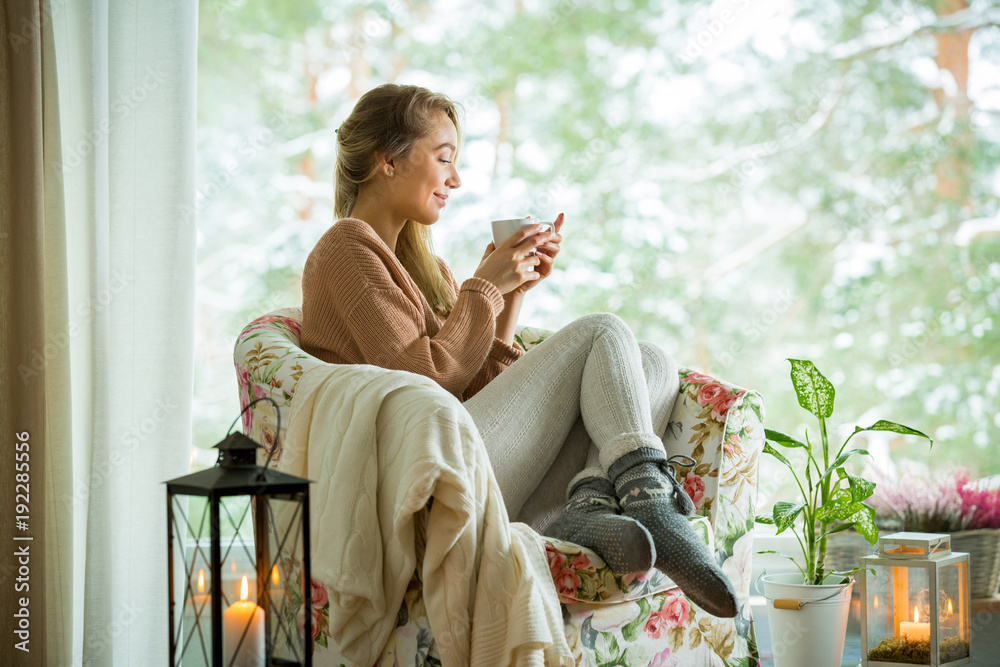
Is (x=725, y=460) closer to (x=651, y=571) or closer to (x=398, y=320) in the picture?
(x=651, y=571)

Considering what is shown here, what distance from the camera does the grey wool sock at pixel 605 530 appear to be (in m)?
1.17

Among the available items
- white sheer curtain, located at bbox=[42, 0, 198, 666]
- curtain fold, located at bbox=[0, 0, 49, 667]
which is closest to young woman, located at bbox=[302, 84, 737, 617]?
white sheer curtain, located at bbox=[42, 0, 198, 666]

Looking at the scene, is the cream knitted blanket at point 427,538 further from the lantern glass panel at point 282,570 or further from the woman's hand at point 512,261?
the woman's hand at point 512,261

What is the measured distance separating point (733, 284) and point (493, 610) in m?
2.35

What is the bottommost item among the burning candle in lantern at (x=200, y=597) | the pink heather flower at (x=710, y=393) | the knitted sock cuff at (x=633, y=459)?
the burning candle in lantern at (x=200, y=597)

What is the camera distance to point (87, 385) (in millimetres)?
1957

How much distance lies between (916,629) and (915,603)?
5cm

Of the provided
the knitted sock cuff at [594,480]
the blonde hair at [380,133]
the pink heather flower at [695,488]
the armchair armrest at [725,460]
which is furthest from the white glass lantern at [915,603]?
the blonde hair at [380,133]

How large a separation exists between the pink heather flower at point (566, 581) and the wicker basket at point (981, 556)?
123cm

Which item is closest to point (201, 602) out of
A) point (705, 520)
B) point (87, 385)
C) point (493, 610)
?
point (493, 610)

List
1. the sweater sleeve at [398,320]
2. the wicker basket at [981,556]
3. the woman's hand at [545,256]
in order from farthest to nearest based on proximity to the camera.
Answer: the wicker basket at [981,556] < the woman's hand at [545,256] < the sweater sleeve at [398,320]

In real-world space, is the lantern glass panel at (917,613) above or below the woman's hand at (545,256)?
below

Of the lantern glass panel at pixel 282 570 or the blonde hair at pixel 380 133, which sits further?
the blonde hair at pixel 380 133

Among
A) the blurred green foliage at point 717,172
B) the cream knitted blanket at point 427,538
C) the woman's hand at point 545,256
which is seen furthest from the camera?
the blurred green foliage at point 717,172
